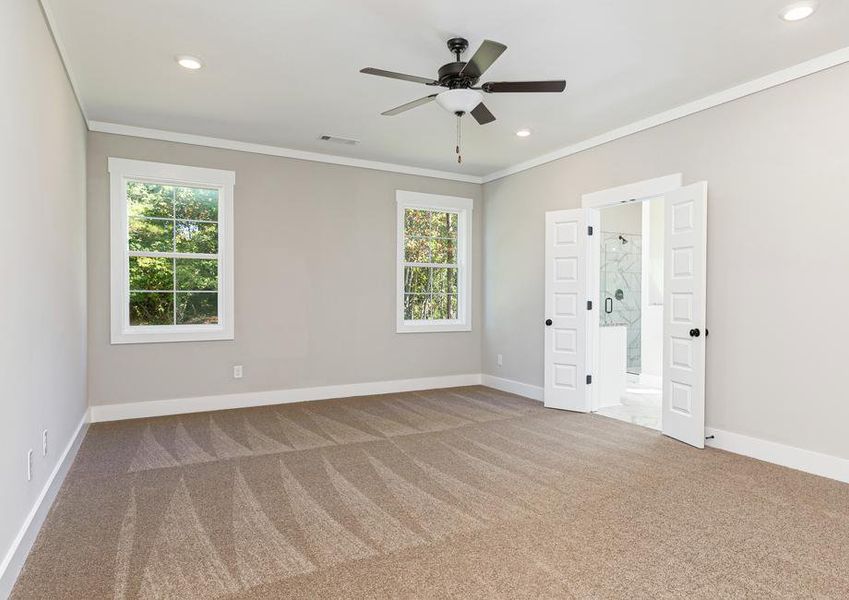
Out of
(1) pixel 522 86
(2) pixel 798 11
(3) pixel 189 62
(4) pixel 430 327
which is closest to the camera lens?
(2) pixel 798 11

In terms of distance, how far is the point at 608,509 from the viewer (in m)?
2.91

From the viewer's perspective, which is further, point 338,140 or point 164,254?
point 338,140

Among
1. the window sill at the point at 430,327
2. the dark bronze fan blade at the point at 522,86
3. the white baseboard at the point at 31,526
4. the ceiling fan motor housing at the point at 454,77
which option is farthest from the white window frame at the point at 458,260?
the white baseboard at the point at 31,526

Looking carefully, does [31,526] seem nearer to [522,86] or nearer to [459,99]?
[459,99]

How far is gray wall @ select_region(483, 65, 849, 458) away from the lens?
3.42 metres

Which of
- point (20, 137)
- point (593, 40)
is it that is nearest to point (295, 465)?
point (20, 137)

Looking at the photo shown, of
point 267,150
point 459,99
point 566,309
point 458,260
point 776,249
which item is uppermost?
point 267,150

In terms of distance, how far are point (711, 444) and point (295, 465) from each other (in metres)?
3.34

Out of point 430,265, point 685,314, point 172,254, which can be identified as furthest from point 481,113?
point 172,254

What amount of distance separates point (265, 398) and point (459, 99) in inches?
153

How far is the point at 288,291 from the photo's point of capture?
5.69 metres

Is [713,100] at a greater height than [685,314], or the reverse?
[713,100]

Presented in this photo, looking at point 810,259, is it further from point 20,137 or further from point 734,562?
point 20,137

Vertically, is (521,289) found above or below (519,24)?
below
